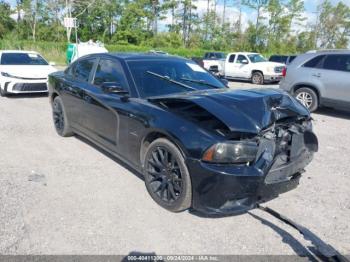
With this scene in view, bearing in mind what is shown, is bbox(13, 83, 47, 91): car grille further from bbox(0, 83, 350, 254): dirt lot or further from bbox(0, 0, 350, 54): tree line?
bbox(0, 0, 350, 54): tree line

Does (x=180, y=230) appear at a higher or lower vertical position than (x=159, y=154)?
lower

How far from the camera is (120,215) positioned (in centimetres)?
334

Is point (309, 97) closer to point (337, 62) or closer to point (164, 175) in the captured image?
point (337, 62)

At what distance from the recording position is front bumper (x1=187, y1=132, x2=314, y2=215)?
2.86 m

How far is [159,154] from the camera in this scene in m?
Answer: 3.43

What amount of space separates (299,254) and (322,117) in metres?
6.45

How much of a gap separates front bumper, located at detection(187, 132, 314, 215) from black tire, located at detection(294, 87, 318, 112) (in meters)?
6.22

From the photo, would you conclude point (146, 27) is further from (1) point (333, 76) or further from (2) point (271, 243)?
(2) point (271, 243)

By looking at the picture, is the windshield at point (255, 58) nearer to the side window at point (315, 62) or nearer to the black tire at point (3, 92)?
the side window at point (315, 62)

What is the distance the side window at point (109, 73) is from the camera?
417 centimetres

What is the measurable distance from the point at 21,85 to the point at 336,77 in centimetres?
867

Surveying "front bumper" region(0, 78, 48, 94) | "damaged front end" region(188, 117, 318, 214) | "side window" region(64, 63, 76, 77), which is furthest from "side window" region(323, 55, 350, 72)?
"front bumper" region(0, 78, 48, 94)

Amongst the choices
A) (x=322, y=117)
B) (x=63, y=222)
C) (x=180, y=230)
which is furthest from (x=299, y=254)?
(x=322, y=117)

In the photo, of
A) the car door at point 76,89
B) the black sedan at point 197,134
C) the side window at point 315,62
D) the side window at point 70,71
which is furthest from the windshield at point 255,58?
the black sedan at point 197,134
